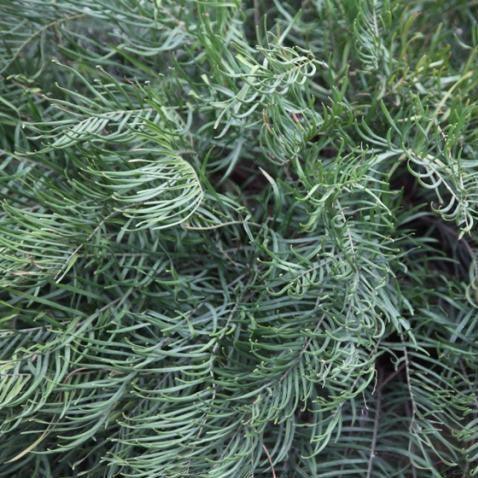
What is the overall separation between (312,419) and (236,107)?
1.41ft

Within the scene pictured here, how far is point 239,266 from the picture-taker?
41.3 inches

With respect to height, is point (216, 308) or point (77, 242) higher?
point (77, 242)

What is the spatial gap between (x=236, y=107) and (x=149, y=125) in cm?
14

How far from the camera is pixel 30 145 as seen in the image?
1.14m

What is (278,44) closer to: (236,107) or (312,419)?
(236,107)

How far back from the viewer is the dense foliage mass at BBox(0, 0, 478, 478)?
916 millimetres

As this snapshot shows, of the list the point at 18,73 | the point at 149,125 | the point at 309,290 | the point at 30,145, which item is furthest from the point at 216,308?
the point at 18,73

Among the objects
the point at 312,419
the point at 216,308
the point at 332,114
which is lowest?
the point at 312,419

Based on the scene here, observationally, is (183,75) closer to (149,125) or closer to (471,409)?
(149,125)

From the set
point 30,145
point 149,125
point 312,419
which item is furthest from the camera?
point 30,145

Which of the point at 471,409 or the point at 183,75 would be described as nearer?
the point at 471,409

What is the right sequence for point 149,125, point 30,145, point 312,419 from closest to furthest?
point 149,125 < point 312,419 < point 30,145

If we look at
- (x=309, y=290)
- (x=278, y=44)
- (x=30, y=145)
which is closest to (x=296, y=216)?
(x=309, y=290)

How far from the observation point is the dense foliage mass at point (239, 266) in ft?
3.00
